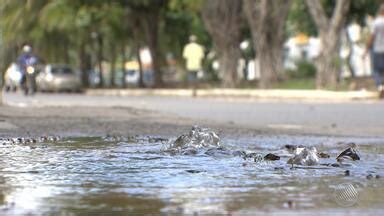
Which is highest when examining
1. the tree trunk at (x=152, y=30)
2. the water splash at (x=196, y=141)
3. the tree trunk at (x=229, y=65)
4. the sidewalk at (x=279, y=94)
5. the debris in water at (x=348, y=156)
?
the tree trunk at (x=152, y=30)

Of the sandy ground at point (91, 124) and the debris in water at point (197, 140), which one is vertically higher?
the debris in water at point (197, 140)

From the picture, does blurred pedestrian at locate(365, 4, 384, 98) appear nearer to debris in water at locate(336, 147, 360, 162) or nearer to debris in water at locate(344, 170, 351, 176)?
debris in water at locate(336, 147, 360, 162)

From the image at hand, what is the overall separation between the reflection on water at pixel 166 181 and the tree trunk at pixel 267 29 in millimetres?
20252

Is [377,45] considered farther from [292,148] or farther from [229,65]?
[292,148]

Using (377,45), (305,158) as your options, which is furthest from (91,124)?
(377,45)

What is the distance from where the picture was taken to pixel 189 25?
43.9m

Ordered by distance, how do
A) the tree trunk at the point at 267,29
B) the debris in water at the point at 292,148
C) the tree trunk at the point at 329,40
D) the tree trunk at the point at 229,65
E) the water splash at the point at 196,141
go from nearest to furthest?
the debris in water at the point at 292,148 → the water splash at the point at 196,141 → the tree trunk at the point at 329,40 → the tree trunk at the point at 267,29 → the tree trunk at the point at 229,65

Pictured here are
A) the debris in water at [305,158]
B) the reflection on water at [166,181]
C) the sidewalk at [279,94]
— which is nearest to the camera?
the reflection on water at [166,181]

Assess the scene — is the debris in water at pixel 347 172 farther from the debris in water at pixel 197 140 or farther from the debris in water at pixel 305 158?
the debris in water at pixel 197 140

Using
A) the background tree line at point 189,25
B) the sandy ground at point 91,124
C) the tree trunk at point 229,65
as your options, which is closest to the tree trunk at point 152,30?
the background tree line at point 189,25

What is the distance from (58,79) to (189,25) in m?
7.26

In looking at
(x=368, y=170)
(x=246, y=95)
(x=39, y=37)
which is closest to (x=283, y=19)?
(x=246, y=95)

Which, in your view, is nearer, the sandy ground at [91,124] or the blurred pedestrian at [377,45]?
the sandy ground at [91,124]

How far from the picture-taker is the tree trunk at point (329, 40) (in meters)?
25.9
